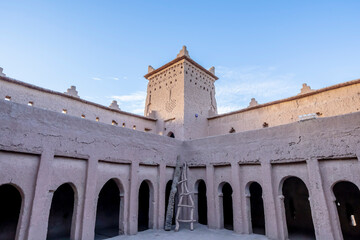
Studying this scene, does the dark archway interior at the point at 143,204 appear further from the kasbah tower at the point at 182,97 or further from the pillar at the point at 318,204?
the pillar at the point at 318,204

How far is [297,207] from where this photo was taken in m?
13.6

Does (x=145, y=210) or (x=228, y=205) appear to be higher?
(x=228, y=205)

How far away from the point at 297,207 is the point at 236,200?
5.39m

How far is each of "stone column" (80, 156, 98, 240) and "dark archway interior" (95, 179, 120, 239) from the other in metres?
3.98

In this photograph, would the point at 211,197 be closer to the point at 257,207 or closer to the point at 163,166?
the point at 163,166

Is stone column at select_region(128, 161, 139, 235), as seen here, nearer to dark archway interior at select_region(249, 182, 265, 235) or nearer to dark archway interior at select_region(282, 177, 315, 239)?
dark archway interior at select_region(249, 182, 265, 235)

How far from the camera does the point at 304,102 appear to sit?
14453 millimetres

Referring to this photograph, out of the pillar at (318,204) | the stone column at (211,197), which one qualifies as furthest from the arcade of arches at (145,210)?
the pillar at (318,204)

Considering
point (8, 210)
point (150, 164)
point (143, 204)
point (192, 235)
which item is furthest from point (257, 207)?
point (8, 210)

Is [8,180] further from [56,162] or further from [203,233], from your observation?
[203,233]

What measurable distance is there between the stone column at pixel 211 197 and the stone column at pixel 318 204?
477 centimetres

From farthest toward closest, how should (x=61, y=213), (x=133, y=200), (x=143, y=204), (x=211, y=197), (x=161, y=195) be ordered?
(x=143, y=204), (x=211, y=197), (x=161, y=195), (x=61, y=213), (x=133, y=200)

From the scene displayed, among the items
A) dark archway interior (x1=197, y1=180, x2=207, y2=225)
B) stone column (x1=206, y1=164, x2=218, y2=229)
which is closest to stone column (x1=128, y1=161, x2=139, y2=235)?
stone column (x1=206, y1=164, x2=218, y2=229)

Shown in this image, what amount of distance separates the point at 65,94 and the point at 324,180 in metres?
15.4
